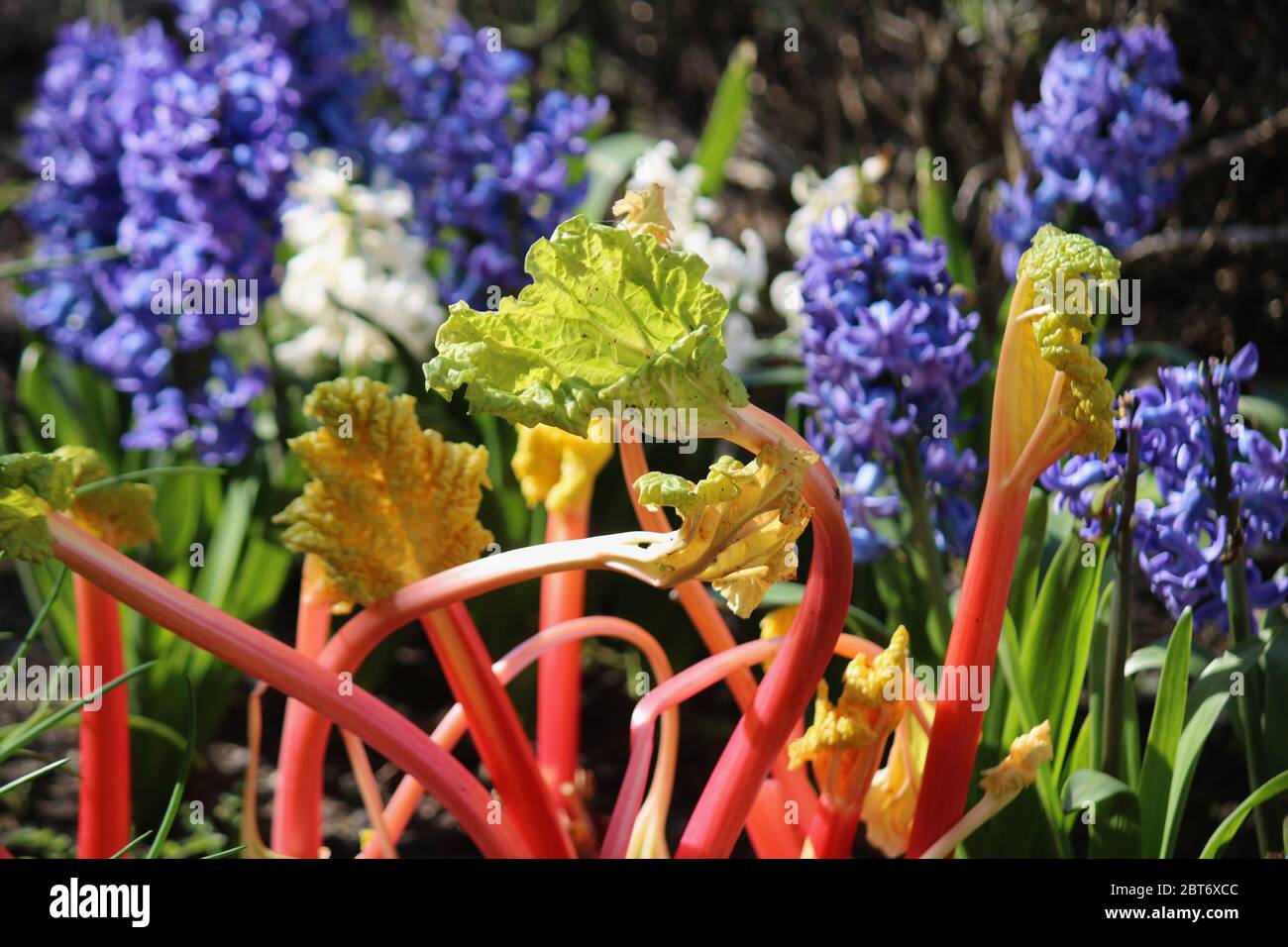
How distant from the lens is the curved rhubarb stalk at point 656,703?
3.81 feet

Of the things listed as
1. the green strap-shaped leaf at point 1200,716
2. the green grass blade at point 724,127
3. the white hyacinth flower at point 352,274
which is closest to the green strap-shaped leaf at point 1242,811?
the green strap-shaped leaf at point 1200,716

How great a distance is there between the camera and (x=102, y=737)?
1.33 metres

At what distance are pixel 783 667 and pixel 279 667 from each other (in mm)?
422

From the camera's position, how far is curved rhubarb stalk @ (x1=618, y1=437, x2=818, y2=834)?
4.01ft

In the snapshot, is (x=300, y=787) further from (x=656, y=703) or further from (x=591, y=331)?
(x=591, y=331)

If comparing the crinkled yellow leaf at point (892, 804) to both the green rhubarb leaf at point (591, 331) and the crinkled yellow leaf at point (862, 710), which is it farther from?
the green rhubarb leaf at point (591, 331)

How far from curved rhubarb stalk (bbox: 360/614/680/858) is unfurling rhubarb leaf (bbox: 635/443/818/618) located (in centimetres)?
27

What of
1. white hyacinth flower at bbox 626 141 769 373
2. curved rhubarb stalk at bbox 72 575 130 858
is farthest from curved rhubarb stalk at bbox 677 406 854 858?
white hyacinth flower at bbox 626 141 769 373

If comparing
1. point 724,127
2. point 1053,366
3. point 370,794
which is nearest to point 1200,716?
point 1053,366

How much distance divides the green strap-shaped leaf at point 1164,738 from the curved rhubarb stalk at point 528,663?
47 centimetres
